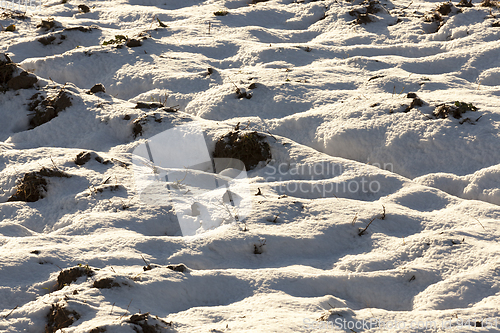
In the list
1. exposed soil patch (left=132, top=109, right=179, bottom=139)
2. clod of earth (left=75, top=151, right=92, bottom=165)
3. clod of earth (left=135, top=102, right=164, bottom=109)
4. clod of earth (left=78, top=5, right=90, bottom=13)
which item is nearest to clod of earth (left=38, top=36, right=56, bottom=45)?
clod of earth (left=78, top=5, right=90, bottom=13)

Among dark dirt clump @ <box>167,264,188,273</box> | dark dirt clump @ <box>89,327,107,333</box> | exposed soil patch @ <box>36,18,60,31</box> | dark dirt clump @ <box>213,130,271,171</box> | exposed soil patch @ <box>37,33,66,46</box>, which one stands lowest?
dark dirt clump @ <box>167,264,188,273</box>

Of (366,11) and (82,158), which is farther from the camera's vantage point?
(366,11)

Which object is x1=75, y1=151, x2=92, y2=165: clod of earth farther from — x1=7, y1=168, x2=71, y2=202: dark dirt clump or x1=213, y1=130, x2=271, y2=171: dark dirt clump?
x1=213, y1=130, x2=271, y2=171: dark dirt clump

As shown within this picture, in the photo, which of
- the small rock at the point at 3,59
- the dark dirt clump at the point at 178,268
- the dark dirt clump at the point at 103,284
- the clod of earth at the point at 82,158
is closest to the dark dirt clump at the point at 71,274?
the dark dirt clump at the point at 103,284

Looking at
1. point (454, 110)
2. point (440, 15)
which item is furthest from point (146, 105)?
point (440, 15)

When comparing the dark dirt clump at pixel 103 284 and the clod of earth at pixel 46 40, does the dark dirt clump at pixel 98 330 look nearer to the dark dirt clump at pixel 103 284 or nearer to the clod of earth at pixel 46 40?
the dark dirt clump at pixel 103 284

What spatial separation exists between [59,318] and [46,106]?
9.87 feet

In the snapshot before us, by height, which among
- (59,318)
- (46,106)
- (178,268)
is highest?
(46,106)

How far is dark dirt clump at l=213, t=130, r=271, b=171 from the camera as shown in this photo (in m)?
3.97

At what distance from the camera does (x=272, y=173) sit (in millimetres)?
3895

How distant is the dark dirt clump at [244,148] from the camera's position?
397 centimetres

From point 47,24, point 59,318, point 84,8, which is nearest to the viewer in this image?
point 59,318

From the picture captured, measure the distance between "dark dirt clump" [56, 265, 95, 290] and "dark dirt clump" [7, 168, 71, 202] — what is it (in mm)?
1186

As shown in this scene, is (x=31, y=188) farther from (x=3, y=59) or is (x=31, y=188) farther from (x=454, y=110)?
(x=454, y=110)
